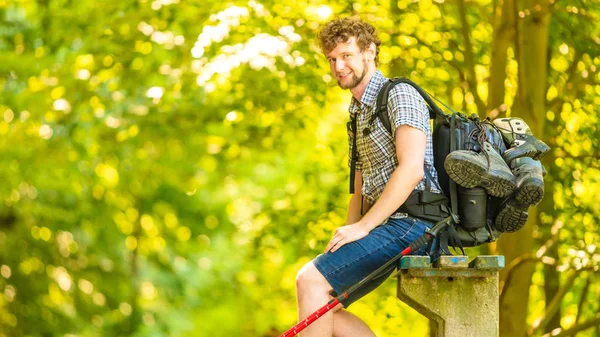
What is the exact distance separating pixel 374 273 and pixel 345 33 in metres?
0.91

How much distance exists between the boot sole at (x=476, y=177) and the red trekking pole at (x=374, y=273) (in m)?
0.18

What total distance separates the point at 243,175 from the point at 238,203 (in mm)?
1977

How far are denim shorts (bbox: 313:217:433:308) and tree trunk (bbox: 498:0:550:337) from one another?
3471 mm

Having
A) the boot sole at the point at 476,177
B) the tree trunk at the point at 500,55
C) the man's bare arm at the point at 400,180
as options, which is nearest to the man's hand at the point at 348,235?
the man's bare arm at the point at 400,180

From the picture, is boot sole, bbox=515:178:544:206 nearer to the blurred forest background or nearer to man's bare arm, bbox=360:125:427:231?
man's bare arm, bbox=360:125:427:231

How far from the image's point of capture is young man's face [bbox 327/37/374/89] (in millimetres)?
3809

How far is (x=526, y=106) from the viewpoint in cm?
711

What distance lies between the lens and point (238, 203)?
12234 mm

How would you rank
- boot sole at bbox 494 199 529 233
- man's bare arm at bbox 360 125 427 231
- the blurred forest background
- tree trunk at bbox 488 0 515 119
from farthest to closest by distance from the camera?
1. the blurred forest background
2. tree trunk at bbox 488 0 515 119
3. boot sole at bbox 494 199 529 233
4. man's bare arm at bbox 360 125 427 231

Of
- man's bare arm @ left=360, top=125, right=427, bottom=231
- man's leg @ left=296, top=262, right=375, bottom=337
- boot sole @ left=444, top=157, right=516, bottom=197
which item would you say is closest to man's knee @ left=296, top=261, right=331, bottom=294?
man's leg @ left=296, top=262, right=375, bottom=337

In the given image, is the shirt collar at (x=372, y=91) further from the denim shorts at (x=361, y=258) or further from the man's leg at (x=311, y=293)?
the man's leg at (x=311, y=293)

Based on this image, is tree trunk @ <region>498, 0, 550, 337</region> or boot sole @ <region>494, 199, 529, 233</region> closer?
boot sole @ <region>494, 199, 529, 233</region>

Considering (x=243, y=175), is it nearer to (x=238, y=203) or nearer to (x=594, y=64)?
(x=238, y=203)

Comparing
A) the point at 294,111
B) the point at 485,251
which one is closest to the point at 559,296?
the point at 485,251
